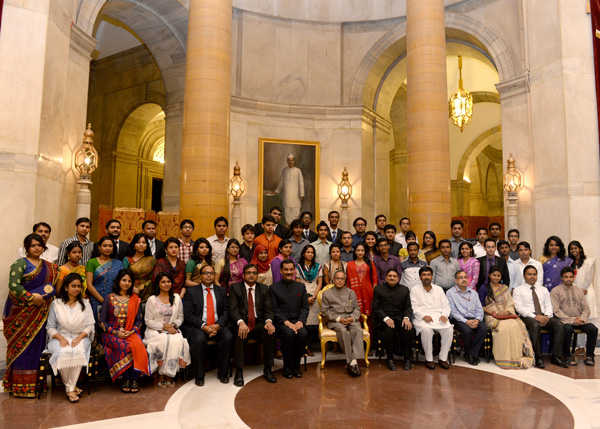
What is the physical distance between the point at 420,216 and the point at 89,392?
7.32 m

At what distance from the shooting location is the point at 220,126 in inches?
379

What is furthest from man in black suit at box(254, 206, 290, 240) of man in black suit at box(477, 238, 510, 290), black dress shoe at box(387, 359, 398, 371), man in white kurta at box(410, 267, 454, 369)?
man in black suit at box(477, 238, 510, 290)

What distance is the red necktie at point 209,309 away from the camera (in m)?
6.32

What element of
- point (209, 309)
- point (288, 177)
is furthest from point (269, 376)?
point (288, 177)

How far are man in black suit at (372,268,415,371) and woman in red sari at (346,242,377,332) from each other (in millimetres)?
234

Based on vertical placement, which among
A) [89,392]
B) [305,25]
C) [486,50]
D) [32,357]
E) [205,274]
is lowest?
[89,392]

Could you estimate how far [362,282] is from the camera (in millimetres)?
7477

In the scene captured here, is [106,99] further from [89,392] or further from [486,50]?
[89,392]

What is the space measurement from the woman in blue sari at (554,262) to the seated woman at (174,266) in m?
5.86

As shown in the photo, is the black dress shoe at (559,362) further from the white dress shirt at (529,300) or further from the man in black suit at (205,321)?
the man in black suit at (205,321)

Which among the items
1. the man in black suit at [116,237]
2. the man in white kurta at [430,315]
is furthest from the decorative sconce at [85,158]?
the man in white kurta at [430,315]

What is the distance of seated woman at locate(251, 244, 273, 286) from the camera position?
702cm

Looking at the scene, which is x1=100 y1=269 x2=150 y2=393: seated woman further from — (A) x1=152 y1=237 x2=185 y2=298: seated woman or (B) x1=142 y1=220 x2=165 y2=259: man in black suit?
(B) x1=142 y1=220 x2=165 y2=259: man in black suit

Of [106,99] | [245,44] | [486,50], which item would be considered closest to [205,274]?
[245,44]
